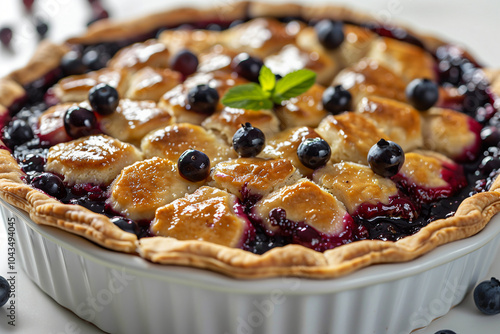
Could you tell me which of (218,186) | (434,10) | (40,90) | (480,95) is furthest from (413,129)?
(434,10)

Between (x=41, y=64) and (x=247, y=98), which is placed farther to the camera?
(x=41, y=64)

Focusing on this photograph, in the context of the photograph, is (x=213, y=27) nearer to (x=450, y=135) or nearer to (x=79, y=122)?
(x=79, y=122)

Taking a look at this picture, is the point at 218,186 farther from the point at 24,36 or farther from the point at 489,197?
the point at 24,36

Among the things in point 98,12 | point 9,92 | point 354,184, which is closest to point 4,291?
point 9,92

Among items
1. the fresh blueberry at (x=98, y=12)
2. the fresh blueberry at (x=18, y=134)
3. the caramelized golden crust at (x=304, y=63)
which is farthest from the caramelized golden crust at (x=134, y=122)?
the fresh blueberry at (x=98, y=12)

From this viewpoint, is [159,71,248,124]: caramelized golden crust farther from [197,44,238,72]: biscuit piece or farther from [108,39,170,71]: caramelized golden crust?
[108,39,170,71]: caramelized golden crust

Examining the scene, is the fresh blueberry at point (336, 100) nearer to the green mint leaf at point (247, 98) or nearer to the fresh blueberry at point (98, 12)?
the green mint leaf at point (247, 98)
